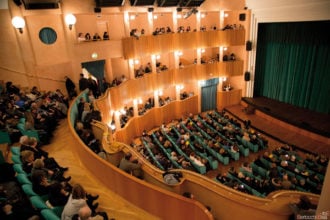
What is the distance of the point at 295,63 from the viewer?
1278 cm

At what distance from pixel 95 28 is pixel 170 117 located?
6.40 m

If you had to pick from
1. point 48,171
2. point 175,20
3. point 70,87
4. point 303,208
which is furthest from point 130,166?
point 175,20

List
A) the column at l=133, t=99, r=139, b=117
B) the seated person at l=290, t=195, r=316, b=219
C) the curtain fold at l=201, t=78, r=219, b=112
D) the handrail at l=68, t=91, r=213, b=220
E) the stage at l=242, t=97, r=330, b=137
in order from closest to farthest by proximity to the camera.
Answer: the seated person at l=290, t=195, r=316, b=219, the handrail at l=68, t=91, r=213, b=220, the stage at l=242, t=97, r=330, b=137, the column at l=133, t=99, r=139, b=117, the curtain fold at l=201, t=78, r=219, b=112

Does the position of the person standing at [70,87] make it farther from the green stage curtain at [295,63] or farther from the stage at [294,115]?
the green stage curtain at [295,63]

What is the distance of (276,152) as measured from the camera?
9594mm

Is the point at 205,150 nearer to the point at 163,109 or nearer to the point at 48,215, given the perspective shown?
the point at 163,109

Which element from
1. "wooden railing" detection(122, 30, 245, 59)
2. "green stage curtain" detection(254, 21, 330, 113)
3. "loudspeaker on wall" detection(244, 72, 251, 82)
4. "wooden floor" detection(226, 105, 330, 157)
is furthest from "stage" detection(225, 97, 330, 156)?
"wooden railing" detection(122, 30, 245, 59)

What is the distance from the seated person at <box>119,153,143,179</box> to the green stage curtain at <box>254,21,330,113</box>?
412 inches

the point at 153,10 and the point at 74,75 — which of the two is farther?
the point at 153,10

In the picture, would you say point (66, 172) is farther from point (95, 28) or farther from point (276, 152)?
point (95, 28)

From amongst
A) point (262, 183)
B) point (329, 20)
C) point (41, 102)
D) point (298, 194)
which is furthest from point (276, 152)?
point (41, 102)

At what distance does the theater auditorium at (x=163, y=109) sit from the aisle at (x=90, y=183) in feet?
0.08

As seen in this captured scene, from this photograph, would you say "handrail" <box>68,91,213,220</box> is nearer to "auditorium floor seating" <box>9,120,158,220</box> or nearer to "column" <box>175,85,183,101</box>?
"auditorium floor seating" <box>9,120,158,220</box>

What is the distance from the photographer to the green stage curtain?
1154 centimetres
